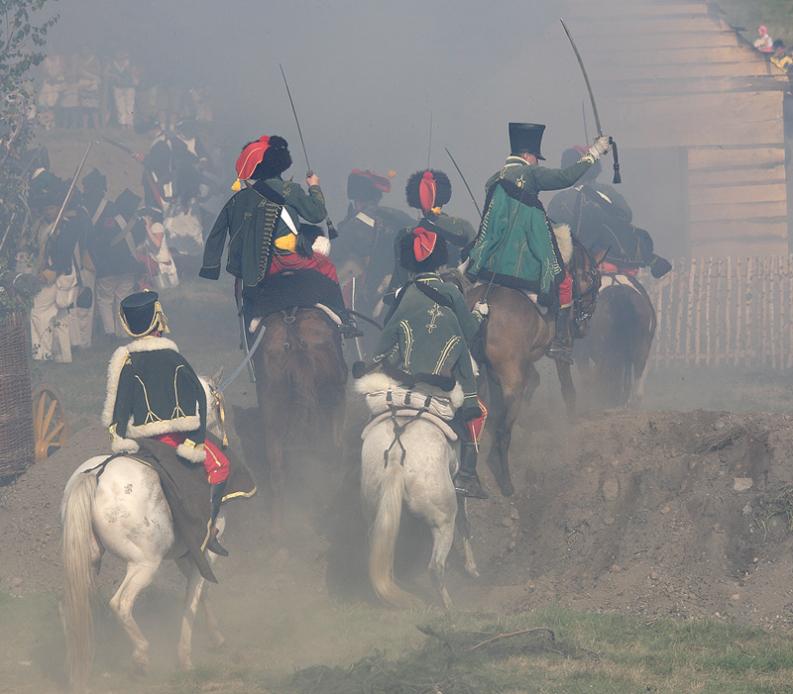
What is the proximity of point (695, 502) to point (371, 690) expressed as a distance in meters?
4.22

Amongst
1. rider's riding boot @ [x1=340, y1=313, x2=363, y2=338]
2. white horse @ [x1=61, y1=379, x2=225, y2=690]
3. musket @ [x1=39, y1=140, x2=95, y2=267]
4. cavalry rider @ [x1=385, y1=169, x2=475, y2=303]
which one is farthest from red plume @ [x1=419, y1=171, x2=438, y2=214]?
musket @ [x1=39, y1=140, x2=95, y2=267]

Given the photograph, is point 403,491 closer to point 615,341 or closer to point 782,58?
point 615,341

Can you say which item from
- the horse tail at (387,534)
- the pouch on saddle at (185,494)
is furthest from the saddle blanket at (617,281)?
the pouch on saddle at (185,494)

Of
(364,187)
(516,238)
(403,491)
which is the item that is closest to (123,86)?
(364,187)

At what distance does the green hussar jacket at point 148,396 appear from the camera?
9680mm

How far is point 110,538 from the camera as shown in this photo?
9.02 m

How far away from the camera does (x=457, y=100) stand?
3662cm

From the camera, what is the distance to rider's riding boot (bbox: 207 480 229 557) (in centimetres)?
999

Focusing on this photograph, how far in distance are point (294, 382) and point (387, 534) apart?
2456 millimetres

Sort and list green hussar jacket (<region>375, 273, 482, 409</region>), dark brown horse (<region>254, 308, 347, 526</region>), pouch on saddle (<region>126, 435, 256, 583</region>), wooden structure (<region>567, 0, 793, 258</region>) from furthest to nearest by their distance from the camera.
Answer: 1. wooden structure (<region>567, 0, 793, 258</region>)
2. dark brown horse (<region>254, 308, 347, 526</region>)
3. green hussar jacket (<region>375, 273, 482, 409</region>)
4. pouch on saddle (<region>126, 435, 256, 583</region>)

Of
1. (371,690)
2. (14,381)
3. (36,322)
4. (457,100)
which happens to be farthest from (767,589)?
(457,100)

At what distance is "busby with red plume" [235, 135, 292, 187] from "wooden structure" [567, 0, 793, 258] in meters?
16.5

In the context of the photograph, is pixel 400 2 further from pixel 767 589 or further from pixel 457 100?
pixel 767 589

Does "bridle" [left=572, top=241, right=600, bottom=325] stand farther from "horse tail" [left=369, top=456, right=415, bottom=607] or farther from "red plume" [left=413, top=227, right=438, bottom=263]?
"horse tail" [left=369, top=456, right=415, bottom=607]
